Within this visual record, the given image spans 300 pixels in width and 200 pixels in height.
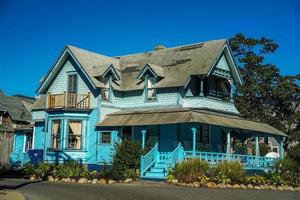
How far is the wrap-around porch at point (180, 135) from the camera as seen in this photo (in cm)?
2758

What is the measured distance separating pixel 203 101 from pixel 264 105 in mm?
14992

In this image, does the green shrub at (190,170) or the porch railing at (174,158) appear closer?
the green shrub at (190,170)

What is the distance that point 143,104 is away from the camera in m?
34.3

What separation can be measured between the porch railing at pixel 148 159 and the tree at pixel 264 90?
1779 cm

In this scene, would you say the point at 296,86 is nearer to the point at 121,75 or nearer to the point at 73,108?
the point at 121,75

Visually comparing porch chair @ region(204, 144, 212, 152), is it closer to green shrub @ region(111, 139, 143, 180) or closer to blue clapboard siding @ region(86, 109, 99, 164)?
green shrub @ region(111, 139, 143, 180)

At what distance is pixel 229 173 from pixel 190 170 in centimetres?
215

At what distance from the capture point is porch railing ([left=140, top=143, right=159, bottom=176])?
27.2 meters

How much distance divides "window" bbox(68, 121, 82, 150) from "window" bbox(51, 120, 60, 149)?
0.89 metres

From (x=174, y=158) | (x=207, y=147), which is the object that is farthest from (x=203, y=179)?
(x=207, y=147)

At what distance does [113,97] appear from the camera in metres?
35.2

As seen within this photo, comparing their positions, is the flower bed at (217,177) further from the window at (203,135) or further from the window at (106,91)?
the window at (106,91)

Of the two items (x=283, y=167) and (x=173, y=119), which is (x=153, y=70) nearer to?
(x=173, y=119)

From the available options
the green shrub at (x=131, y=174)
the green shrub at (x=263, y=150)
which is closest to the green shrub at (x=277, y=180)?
the green shrub at (x=131, y=174)
